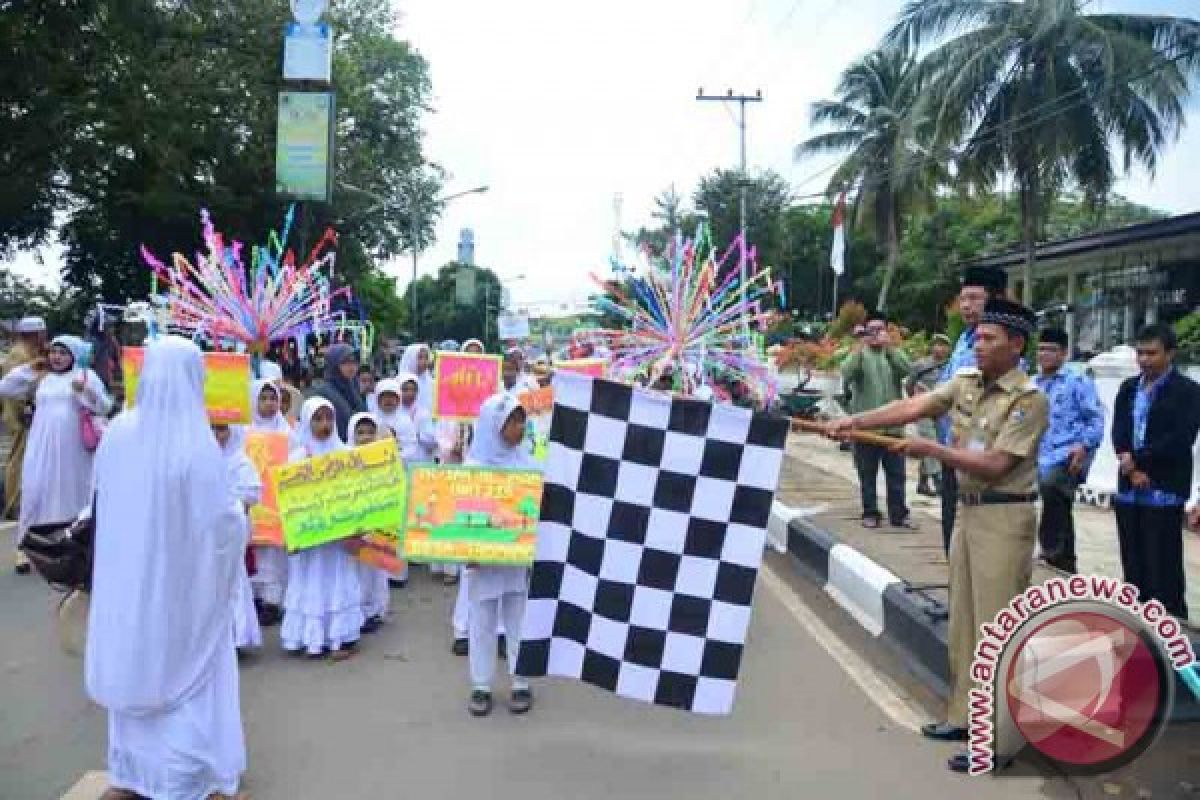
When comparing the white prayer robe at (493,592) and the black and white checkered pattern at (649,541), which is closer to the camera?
the black and white checkered pattern at (649,541)

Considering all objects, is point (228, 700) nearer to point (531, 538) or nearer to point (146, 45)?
point (531, 538)

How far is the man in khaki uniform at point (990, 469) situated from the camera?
4215mm

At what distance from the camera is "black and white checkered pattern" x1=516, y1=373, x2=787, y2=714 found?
407cm

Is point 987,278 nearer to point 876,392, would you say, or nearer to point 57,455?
point 876,392

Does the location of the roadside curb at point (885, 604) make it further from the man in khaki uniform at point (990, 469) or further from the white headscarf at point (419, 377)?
the white headscarf at point (419, 377)

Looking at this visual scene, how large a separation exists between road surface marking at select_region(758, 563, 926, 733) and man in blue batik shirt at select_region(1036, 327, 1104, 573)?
1.72m

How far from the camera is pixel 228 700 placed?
3.77 m

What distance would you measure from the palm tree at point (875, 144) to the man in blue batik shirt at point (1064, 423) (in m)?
22.5

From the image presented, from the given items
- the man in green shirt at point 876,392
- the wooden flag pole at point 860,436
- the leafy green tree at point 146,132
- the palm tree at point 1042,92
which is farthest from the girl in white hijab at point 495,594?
the palm tree at point 1042,92

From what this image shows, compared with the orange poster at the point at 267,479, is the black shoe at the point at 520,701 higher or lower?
lower

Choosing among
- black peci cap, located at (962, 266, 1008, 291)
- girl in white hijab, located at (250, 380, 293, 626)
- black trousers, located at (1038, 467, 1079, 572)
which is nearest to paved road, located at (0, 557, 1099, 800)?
girl in white hijab, located at (250, 380, 293, 626)

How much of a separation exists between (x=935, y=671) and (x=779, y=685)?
0.85 m

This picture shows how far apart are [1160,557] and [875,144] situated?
29728 mm

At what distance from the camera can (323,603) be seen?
231 inches
